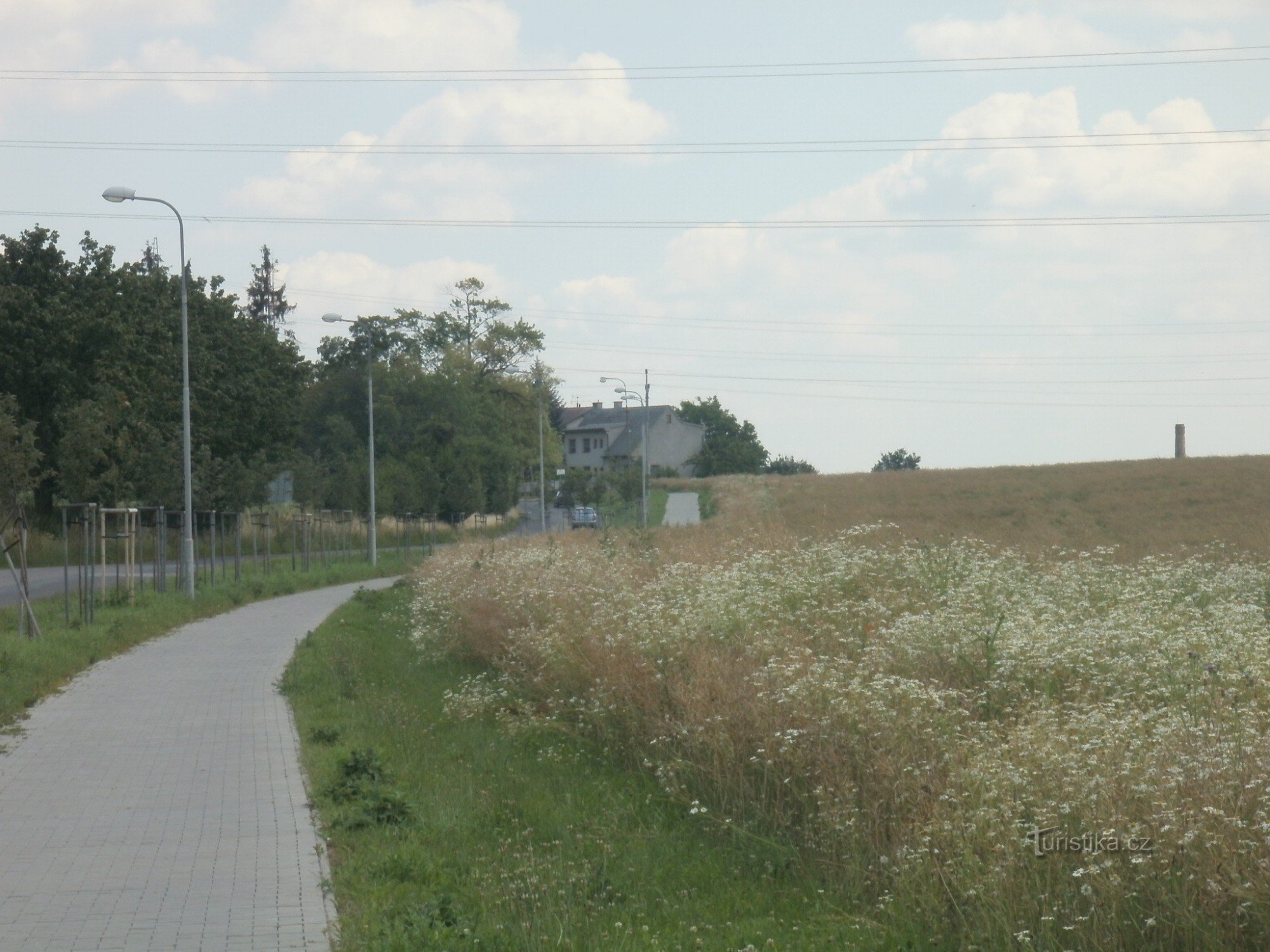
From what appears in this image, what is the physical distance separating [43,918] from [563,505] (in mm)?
58567

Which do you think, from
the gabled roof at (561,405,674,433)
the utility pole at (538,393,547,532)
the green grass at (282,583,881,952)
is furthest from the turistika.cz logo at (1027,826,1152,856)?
the gabled roof at (561,405,674,433)

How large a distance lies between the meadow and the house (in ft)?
243

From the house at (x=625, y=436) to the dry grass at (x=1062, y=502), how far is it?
131 feet

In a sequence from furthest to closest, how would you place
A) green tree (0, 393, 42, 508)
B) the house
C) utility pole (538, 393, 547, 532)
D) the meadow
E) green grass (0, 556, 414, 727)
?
the house → utility pole (538, 393, 547, 532) → green tree (0, 393, 42, 508) → green grass (0, 556, 414, 727) → the meadow

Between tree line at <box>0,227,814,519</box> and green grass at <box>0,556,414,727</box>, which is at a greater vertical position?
tree line at <box>0,227,814,519</box>

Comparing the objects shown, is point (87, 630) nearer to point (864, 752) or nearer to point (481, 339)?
point (864, 752)

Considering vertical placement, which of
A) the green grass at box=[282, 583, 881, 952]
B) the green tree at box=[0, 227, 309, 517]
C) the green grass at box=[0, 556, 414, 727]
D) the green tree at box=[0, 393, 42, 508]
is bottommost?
the green grass at box=[282, 583, 881, 952]

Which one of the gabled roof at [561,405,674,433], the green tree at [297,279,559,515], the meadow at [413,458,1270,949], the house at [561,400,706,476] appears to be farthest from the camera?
the gabled roof at [561,405,674,433]

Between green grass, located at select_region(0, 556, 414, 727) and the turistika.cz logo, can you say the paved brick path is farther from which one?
the turistika.cz logo

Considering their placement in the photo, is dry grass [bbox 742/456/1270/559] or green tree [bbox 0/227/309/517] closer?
dry grass [bbox 742/456/1270/559]

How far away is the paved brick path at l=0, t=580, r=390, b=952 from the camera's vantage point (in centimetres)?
584

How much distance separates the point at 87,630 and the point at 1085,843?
52.6 feet

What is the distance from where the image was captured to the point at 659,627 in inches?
419

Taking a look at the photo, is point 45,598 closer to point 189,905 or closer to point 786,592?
point 786,592
